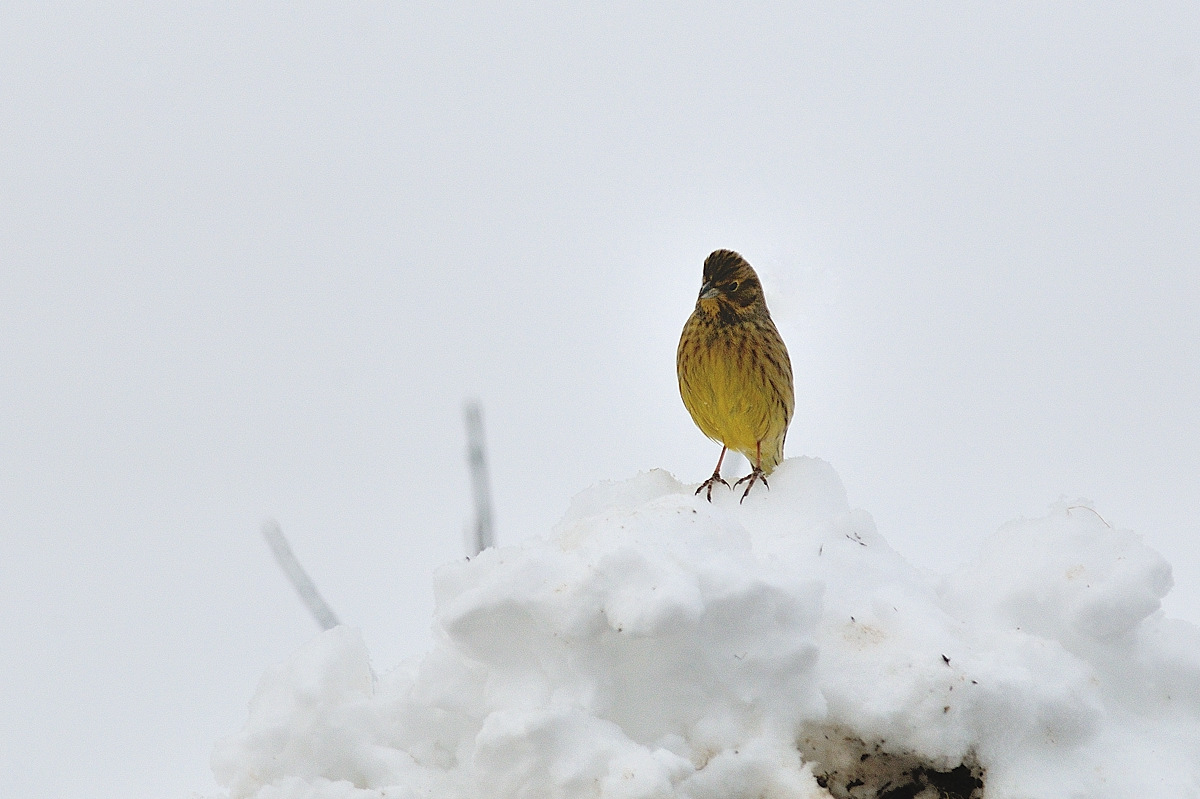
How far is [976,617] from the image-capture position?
284cm

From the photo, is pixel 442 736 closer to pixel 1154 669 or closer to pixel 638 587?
pixel 638 587

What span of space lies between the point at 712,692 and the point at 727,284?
2.28m

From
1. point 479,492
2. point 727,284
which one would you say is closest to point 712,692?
point 479,492

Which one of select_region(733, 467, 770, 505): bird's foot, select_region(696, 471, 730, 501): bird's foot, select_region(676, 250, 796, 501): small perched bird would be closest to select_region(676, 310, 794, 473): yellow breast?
select_region(676, 250, 796, 501): small perched bird

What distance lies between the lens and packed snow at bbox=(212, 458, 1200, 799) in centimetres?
233

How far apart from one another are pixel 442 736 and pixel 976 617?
1.48 metres

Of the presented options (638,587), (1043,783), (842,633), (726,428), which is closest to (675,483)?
(726,428)

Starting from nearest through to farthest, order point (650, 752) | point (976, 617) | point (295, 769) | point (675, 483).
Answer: point (650, 752) < point (295, 769) < point (976, 617) < point (675, 483)

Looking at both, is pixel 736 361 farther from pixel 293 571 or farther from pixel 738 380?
Result: pixel 293 571

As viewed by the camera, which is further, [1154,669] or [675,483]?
[675,483]

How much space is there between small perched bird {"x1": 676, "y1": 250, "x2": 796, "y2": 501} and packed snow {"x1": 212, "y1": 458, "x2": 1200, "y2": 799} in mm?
1718

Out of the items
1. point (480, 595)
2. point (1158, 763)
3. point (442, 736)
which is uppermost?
point (480, 595)

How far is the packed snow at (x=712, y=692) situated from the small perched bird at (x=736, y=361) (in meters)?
1.72

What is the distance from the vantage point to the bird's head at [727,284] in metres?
4.37
